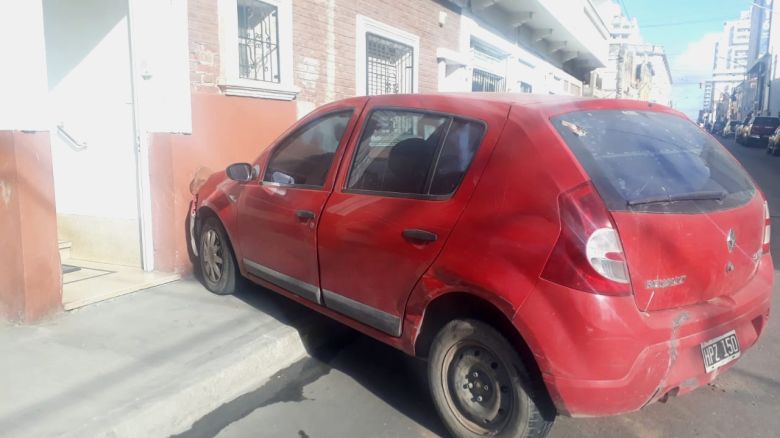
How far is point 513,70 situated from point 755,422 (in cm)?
1231

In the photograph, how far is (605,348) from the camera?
8.21 ft

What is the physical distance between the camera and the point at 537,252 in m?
2.59

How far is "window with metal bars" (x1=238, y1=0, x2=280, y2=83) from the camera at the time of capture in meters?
6.43

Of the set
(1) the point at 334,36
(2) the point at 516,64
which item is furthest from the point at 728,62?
(1) the point at 334,36

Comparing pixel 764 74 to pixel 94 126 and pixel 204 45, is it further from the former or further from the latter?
pixel 94 126

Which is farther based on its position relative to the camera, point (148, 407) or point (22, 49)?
point (22, 49)

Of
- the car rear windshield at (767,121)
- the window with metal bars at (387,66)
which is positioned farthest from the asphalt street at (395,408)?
the car rear windshield at (767,121)

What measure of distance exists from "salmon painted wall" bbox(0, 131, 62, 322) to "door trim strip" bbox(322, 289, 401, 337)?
6.74ft

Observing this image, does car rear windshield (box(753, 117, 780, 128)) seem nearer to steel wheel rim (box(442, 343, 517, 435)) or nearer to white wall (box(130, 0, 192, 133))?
white wall (box(130, 0, 192, 133))

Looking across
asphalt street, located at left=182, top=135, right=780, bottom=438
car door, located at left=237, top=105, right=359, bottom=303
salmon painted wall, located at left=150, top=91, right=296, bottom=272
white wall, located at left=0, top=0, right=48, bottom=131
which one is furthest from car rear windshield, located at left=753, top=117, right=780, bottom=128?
white wall, located at left=0, top=0, right=48, bottom=131

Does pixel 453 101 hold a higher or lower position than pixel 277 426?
higher

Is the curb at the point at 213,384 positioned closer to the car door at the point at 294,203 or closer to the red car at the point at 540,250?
A: the car door at the point at 294,203

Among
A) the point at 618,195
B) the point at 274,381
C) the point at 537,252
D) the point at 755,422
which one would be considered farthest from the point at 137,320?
the point at 755,422

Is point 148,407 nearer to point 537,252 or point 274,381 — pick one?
point 274,381
